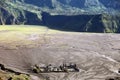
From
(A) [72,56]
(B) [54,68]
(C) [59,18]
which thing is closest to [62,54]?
(A) [72,56]

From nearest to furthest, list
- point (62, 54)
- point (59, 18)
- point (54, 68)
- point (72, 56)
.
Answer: point (54, 68) → point (72, 56) → point (62, 54) → point (59, 18)

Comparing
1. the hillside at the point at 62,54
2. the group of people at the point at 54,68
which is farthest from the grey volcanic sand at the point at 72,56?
the group of people at the point at 54,68

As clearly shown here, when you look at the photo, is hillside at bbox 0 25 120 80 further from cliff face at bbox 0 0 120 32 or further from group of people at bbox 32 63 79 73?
cliff face at bbox 0 0 120 32

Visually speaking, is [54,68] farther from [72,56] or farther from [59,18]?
[59,18]

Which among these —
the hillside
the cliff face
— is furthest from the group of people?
the cliff face

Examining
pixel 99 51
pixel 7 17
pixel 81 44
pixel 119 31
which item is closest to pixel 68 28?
pixel 119 31

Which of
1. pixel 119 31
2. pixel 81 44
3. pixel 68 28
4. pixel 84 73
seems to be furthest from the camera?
pixel 68 28

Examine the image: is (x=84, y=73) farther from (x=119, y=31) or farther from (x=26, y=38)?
(x=119, y=31)

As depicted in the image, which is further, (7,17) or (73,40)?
(7,17)
